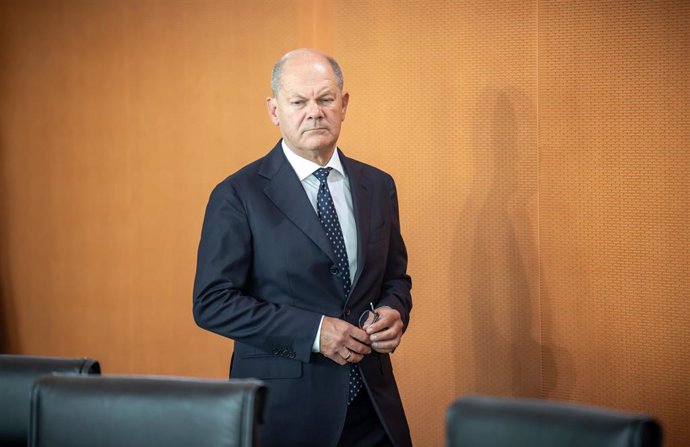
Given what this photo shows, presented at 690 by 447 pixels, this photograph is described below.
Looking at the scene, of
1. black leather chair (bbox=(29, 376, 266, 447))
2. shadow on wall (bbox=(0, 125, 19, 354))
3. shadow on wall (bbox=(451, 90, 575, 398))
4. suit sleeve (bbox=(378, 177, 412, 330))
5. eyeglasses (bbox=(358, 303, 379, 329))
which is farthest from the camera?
shadow on wall (bbox=(0, 125, 19, 354))

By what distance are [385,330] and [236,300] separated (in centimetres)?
43

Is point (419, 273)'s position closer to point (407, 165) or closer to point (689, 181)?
point (407, 165)

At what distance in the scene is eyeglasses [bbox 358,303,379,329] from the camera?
2.39m

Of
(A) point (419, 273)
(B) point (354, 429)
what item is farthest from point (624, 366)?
(B) point (354, 429)

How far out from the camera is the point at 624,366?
3.95 meters

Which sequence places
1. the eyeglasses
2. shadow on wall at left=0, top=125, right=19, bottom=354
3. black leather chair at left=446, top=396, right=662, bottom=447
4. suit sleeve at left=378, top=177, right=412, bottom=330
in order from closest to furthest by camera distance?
black leather chair at left=446, top=396, right=662, bottom=447 < the eyeglasses < suit sleeve at left=378, top=177, right=412, bottom=330 < shadow on wall at left=0, top=125, right=19, bottom=354

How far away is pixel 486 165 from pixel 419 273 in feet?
2.13

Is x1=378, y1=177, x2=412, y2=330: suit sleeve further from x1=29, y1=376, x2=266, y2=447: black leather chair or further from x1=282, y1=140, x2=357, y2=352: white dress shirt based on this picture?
x1=29, y1=376, x2=266, y2=447: black leather chair

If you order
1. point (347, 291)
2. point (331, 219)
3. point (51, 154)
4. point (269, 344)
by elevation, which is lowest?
point (269, 344)

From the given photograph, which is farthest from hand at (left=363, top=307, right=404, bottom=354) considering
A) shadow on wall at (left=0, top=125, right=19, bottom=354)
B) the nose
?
shadow on wall at (left=0, top=125, right=19, bottom=354)

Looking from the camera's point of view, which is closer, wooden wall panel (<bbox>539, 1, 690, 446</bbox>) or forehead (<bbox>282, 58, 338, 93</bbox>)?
forehead (<bbox>282, 58, 338, 93</bbox>)

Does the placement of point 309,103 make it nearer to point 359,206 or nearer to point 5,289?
point 359,206

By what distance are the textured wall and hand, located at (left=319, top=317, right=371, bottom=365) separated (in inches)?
77.7

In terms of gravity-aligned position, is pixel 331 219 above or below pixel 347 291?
above
